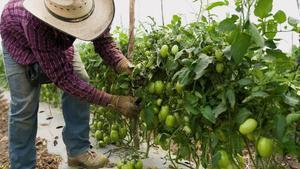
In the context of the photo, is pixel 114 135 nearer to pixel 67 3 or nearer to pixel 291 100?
pixel 67 3

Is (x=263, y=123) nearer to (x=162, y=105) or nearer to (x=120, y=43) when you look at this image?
(x=162, y=105)

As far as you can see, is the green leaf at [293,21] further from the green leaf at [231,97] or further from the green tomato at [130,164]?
the green tomato at [130,164]

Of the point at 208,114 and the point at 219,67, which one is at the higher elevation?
the point at 219,67

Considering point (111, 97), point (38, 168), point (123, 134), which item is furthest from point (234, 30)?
point (38, 168)

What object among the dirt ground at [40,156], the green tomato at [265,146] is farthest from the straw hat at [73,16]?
the dirt ground at [40,156]

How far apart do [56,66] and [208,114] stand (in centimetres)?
73

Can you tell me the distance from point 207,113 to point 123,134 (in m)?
1.14

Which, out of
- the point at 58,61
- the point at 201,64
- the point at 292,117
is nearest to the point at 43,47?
the point at 58,61

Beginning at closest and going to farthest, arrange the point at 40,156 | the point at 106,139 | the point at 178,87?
the point at 178,87
the point at 106,139
the point at 40,156

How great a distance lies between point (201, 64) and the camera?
1332 millimetres

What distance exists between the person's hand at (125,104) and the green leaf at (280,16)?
2.39 ft

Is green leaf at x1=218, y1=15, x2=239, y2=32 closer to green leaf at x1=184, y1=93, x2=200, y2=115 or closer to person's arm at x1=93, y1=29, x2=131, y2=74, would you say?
green leaf at x1=184, y1=93, x2=200, y2=115

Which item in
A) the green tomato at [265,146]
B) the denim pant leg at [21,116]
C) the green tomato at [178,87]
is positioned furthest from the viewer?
the denim pant leg at [21,116]

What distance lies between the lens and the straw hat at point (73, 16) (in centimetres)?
175
